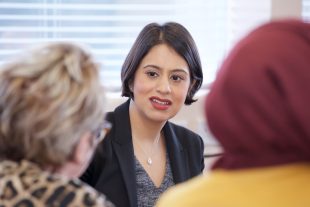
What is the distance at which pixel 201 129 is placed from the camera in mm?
3070

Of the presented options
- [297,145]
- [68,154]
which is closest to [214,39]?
[68,154]

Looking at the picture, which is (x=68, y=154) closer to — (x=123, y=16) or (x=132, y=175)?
(x=132, y=175)

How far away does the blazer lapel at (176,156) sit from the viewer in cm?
241

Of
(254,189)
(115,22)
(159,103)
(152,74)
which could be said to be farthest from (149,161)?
(254,189)

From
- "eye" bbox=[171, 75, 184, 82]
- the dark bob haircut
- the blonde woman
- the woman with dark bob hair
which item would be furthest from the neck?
the blonde woman

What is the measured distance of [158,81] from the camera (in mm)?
2383

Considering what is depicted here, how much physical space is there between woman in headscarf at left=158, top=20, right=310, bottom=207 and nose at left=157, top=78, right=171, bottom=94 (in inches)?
50.5

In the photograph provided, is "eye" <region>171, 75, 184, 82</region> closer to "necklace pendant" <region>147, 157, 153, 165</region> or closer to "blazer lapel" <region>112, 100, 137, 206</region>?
"blazer lapel" <region>112, 100, 137, 206</region>

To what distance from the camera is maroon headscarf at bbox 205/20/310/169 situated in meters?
1.00

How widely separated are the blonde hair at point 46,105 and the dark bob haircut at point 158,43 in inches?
43.0

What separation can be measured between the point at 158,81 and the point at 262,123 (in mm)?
1388

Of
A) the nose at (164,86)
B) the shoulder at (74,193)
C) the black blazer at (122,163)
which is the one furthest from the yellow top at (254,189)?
the nose at (164,86)

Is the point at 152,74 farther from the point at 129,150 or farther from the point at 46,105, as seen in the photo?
the point at 46,105

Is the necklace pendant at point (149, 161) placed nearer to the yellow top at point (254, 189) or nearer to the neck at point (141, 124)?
the neck at point (141, 124)
